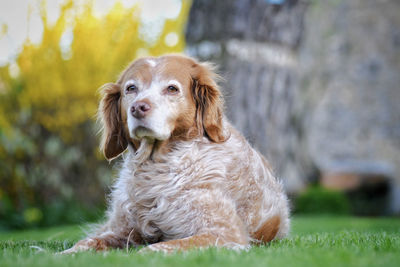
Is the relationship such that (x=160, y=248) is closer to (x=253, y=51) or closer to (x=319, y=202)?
(x=253, y=51)

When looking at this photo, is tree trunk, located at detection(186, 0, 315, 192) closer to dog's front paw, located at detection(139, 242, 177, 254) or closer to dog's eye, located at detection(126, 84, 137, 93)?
dog's eye, located at detection(126, 84, 137, 93)

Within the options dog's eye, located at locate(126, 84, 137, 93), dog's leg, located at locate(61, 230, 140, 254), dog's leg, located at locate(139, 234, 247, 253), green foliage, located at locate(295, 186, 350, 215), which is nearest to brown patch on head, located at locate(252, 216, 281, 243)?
dog's leg, located at locate(139, 234, 247, 253)

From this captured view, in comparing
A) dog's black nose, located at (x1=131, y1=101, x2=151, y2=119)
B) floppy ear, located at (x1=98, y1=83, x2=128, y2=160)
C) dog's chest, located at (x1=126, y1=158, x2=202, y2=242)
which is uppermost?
dog's black nose, located at (x1=131, y1=101, x2=151, y2=119)

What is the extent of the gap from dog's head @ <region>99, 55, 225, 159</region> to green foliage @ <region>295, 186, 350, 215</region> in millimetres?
7358

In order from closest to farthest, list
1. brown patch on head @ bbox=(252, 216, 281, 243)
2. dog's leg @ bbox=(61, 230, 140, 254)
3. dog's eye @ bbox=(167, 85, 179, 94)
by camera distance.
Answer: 1. dog's leg @ bbox=(61, 230, 140, 254)
2. dog's eye @ bbox=(167, 85, 179, 94)
3. brown patch on head @ bbox=(252, 216, 281, 243)

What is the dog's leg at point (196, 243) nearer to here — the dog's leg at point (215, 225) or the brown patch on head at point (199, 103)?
the dog's leg at point (215, 225)

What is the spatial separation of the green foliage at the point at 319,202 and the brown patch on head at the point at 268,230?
6959 millimetres

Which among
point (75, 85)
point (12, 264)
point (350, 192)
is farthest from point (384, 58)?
point (12, 264)

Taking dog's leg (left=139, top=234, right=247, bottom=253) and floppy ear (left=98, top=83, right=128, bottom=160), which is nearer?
dog's leg (left=139, top=234, right=247, bottom=253)

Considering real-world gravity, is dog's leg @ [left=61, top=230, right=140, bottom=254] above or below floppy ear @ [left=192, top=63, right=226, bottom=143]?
below

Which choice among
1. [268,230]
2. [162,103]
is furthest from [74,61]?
[268,230]

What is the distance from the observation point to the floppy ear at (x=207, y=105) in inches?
137

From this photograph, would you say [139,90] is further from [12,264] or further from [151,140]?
[12,264]

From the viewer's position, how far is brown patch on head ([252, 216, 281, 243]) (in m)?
3.57
